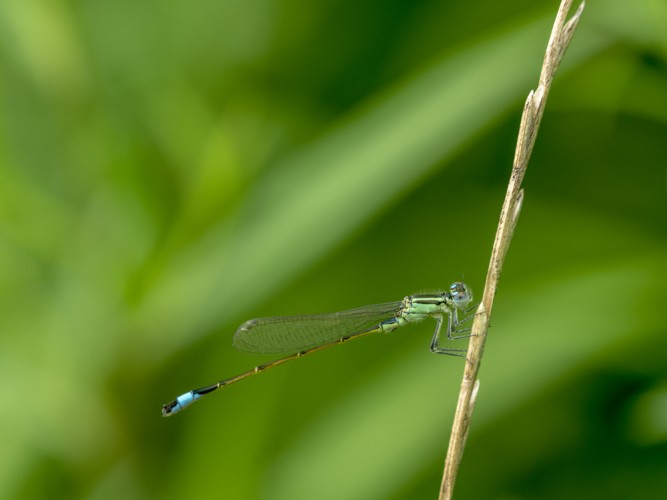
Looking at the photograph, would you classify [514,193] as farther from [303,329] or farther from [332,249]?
[303,329]

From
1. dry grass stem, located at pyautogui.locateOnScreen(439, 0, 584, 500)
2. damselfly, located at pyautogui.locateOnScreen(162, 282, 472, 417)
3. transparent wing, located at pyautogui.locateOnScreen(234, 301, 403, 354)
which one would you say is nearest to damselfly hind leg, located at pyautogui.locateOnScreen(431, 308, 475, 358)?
damselfly, located at pyautogui.locateOnScreen(162, 282, 472, 417)

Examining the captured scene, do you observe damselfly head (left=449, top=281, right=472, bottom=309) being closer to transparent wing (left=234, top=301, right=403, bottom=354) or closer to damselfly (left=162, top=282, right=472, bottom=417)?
damselfly (left=162, top=282, right=472, bottom=417)

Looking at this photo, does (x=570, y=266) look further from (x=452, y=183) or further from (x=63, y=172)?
(x=63, y=172)

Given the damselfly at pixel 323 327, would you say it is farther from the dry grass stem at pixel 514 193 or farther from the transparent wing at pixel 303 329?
the dry grass stem at pixel 514 193

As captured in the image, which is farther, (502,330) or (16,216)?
(16,216)

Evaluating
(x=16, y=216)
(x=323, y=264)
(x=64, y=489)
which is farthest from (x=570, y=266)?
(x=16, y=216)

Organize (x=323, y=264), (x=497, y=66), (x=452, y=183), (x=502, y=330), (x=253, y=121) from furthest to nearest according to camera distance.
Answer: (x=253, y=121), (x=452, y=183), (x=323, y=264), (x=497, y=66), (x=502, y=330)

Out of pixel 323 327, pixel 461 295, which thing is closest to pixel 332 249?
pixel 323 327
